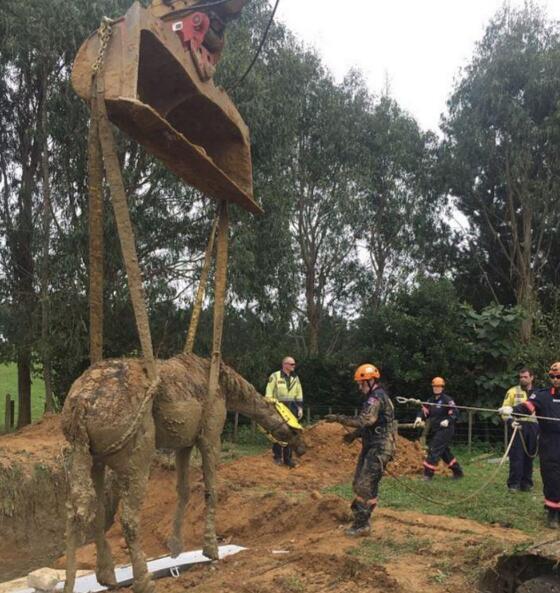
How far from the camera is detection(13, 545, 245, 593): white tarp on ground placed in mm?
5883

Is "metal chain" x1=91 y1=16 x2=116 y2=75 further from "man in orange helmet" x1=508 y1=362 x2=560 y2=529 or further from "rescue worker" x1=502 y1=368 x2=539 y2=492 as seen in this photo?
"rescue worker" x1=502 y1=368 x2=539 y2=492

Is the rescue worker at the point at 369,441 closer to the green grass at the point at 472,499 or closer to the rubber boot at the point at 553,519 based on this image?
the green grass at the point at 472,499

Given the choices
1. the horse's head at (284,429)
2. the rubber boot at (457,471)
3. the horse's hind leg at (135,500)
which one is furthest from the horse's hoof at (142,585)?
the rubber boot at (457,471)

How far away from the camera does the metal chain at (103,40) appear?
480 cm

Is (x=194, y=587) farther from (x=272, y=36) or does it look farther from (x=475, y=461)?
(x=272, y=36)

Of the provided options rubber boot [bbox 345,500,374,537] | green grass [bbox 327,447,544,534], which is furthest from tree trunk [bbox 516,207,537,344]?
rubber boot [bbox 345,500,374,537]

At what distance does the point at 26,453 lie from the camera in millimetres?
10867

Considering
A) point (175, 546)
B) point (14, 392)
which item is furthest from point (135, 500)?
point (14, 392)

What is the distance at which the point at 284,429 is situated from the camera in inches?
287

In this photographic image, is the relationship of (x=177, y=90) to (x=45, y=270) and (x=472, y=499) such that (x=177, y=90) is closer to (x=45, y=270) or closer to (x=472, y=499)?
(x=472, y=499)

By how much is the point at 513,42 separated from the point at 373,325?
1264 centimetres

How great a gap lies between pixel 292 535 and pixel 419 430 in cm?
879

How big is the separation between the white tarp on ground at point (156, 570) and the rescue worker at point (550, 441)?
12.0ft

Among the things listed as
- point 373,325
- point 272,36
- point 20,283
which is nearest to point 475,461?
point 373,325
